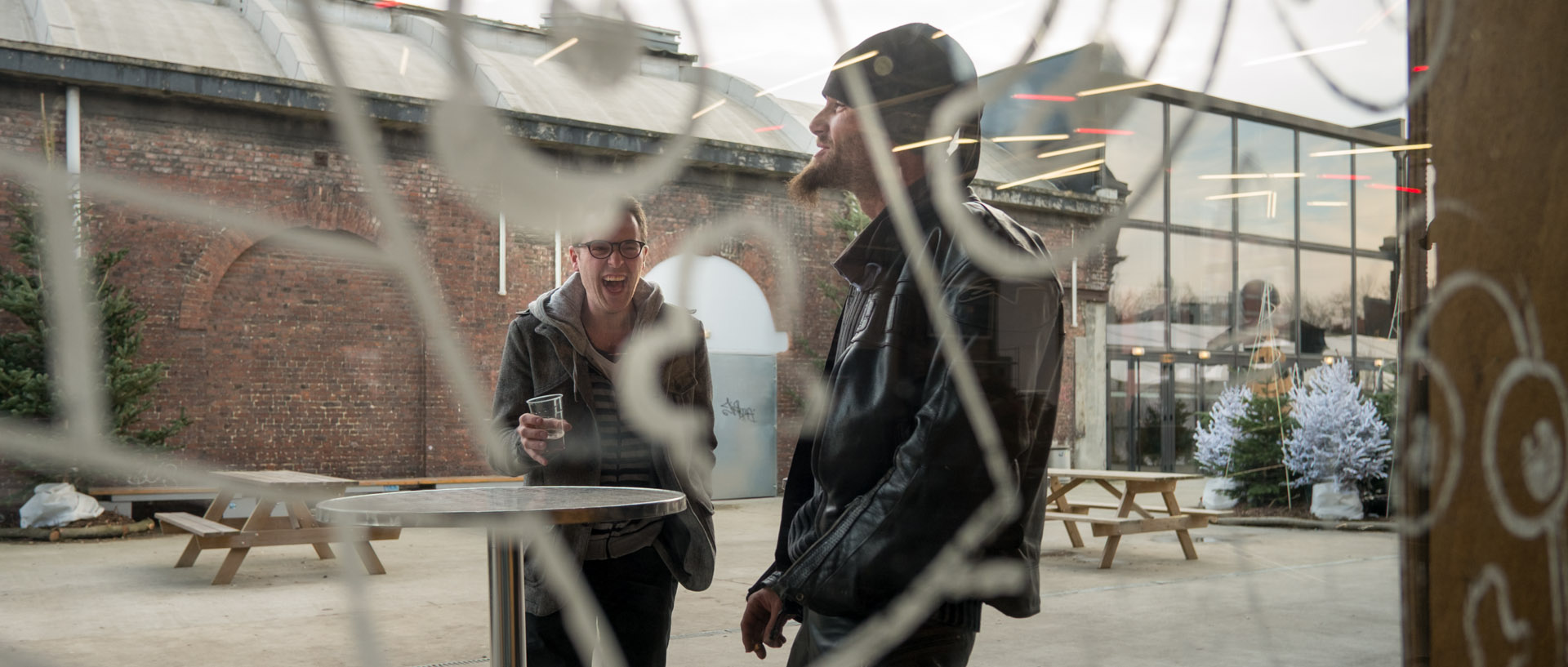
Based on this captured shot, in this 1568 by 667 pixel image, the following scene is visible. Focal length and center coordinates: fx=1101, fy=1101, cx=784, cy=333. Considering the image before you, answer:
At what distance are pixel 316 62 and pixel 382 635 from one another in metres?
3.40

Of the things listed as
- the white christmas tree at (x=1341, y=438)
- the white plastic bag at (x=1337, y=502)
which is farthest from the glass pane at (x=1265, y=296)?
the white plastic bag at (x=1337, y=502)

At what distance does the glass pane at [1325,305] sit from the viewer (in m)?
1.76

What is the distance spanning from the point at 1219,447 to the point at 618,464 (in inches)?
219

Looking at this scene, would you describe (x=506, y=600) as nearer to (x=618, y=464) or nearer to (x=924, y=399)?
(x=618, y=464)

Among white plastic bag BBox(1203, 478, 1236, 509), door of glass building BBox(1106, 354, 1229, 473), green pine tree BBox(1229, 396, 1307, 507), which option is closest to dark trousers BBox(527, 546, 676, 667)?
door of glass building BBox(1106, 354, 1229, 473)

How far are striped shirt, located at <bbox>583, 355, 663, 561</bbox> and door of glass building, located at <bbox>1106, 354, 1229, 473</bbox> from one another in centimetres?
111

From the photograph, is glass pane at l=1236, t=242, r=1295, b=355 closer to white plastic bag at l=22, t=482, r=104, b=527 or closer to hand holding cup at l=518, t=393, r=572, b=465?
hand holding cup at l=518, t=393, r=572, b=465

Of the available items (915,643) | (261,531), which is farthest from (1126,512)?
(915,643)

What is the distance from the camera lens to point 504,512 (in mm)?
1283

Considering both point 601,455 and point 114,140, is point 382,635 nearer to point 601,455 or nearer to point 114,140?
point 601,455

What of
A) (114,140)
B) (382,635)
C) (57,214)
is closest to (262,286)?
(114,140)

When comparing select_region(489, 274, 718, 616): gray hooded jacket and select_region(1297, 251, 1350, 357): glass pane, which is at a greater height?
select_region(1297, 251, 1350, 357): glass pane

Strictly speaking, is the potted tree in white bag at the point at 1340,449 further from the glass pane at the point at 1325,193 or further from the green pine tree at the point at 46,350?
the green pine tree at the point at 46,350

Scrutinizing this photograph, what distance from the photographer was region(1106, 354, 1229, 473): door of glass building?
2857 millimetres
